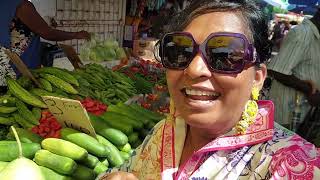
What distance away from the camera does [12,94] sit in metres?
3.02

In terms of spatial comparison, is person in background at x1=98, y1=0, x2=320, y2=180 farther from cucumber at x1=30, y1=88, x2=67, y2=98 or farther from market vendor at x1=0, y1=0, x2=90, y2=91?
market vendor at x1=0, y1=0, x2=90, y2=91

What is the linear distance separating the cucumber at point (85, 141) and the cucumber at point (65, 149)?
31mm

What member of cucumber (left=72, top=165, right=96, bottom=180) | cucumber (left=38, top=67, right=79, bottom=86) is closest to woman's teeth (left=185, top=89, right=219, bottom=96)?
cucumber (left=72, top=165, right=96, bottom=180)

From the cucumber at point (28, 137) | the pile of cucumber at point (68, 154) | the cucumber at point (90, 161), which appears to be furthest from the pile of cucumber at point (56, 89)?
the cucumber at point (90, 161)

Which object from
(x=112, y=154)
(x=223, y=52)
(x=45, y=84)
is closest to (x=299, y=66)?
(x=112, y=154)

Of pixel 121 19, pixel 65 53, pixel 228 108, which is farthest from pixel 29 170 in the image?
pixel 121 19

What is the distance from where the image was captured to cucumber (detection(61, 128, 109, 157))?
2.10m

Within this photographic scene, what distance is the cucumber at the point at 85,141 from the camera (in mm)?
2102

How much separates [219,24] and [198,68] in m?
0.15

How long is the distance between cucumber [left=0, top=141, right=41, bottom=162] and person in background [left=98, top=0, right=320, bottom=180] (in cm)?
92

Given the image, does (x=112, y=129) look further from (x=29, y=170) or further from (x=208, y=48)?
(x=208, y=48)

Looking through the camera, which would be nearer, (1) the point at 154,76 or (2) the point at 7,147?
(2) the point at 7,147

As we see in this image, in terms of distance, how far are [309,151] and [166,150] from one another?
0.49 metres

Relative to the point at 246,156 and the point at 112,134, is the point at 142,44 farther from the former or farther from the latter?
the point at 246,156
